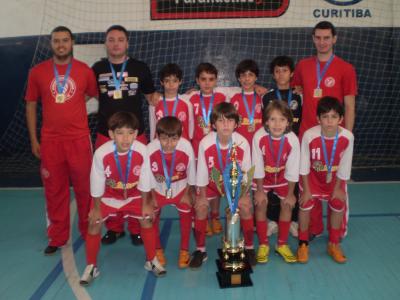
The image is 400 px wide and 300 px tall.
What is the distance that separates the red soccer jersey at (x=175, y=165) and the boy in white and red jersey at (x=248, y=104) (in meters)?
0.69

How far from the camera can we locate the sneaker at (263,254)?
3350 millimetres

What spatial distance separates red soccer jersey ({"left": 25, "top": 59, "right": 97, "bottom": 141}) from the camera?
3.42 meters

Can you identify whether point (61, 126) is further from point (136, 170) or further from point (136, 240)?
point (136, 240)

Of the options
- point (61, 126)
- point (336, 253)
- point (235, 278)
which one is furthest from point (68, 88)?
point (336, 253)

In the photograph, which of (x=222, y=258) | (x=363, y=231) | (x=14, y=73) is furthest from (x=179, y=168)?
(x=14, y=73)

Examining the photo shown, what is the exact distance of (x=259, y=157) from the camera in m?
3.32

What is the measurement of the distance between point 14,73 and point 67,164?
3.71 metres

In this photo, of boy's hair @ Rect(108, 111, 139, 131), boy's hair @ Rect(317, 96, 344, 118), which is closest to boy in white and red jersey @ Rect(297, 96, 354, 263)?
boy's hair @ Rect(317, 96, 344, 118)

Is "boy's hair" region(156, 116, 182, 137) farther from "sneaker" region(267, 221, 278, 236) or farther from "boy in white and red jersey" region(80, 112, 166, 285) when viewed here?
"sneaker" region(267, 221, 278, 236)

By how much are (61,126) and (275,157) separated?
1730 millimetres

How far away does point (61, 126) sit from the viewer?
3.44m

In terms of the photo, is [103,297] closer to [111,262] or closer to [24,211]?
[111,262]

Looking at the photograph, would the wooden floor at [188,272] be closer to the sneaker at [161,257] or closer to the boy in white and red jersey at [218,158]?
the sneaker at [161,257]

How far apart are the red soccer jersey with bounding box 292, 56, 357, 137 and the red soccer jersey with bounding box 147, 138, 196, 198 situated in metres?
1.06
